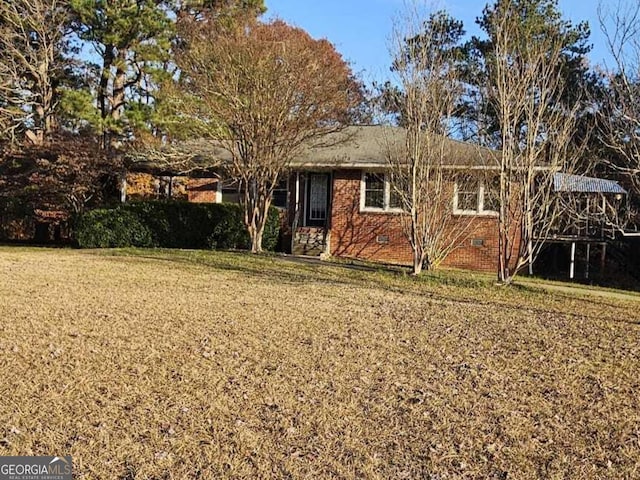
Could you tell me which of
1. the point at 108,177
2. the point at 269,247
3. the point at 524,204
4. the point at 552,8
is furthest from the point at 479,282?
the point at 552,8

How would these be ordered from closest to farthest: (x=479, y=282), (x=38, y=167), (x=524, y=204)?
(x=524, y=204)
(x=479, y=282)
(x=38, y=167)

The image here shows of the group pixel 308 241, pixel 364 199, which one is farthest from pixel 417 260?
pixel 308 241

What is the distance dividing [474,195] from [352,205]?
399 centimetres

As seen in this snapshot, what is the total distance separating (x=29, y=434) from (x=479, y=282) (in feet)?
31.1

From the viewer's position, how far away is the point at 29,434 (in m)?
3.68

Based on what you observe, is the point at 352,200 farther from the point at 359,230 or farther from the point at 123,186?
the point at 123,186

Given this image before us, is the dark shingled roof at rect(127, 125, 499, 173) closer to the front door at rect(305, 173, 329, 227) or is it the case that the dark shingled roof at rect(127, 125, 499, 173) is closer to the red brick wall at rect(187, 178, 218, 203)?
the front door at rect(305, 173, 329, 227)

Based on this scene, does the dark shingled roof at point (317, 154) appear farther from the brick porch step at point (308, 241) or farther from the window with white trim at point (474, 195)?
the brick porch step at point (308, 241)

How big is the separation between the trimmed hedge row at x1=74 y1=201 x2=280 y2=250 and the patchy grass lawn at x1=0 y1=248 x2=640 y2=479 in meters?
7.85

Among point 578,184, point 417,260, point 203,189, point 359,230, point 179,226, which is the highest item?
point 578,184

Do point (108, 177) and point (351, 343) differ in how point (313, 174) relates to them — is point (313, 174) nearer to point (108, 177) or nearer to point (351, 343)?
point (108, 177)

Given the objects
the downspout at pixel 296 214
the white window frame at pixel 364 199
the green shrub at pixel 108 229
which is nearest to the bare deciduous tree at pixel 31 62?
the green shrub at pixel 108 229

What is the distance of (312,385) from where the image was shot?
4.86 m

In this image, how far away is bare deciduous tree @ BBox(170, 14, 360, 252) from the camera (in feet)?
45.5
